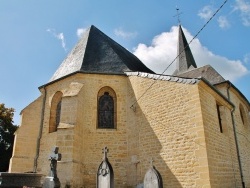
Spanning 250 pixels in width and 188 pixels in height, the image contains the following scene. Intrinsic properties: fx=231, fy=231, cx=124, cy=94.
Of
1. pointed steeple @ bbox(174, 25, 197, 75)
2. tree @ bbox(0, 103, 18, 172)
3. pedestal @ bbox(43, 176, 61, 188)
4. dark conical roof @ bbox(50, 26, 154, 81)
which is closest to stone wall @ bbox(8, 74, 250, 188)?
dark conical roof @ bbox(50, 26, 154, 81)

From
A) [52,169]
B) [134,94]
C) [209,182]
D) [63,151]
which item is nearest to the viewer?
[209,182]

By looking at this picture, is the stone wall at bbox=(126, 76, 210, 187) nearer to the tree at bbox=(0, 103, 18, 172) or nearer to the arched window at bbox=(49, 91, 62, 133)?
the arched window at bbox=(49, 91, 62, 133)

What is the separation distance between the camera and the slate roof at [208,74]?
1267 cm

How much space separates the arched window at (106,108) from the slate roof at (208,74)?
5.72m

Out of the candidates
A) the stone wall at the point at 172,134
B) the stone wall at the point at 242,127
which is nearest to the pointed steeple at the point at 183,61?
the stone wall at the point at 242,127

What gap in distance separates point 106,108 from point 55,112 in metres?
2.58

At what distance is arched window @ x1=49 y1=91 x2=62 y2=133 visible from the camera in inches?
427

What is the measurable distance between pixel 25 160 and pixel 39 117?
6.74 ft

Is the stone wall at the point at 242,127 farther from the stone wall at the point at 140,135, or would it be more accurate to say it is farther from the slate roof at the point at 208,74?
the slate roof at the point at 208,74

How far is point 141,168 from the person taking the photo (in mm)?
8758

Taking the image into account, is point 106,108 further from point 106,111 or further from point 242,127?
point 242,127

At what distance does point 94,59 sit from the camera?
455 inches

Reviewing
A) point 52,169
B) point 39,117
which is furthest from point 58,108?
point 52,169

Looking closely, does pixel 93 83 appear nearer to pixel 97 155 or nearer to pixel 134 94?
pixel 134 94
